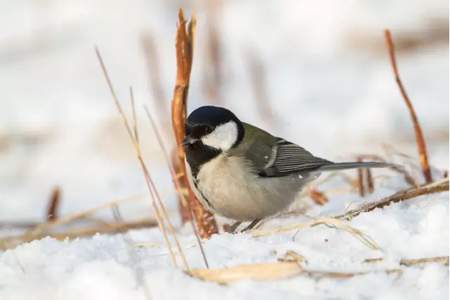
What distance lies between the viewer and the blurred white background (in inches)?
221

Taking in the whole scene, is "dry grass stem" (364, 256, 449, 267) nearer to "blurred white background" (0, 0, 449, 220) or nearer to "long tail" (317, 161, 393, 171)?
"long tail" (317, 161, 393, 171)

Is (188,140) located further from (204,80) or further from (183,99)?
(204,80)

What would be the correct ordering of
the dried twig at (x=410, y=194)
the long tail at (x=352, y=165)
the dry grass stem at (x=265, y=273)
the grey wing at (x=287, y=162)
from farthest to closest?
the grey wing at (x=287, y=162) → the long tail at (x=352, y=165) → the dried twig at (x=410, y=194) → the dry grass stem at (x=265, y=273)

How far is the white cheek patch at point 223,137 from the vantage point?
3.49 m

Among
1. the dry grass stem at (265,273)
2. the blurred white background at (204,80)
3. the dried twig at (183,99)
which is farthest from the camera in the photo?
the blurred white background at (204,80)

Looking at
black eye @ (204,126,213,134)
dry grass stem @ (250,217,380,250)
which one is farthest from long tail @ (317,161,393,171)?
dry grass stem @ (250,217,380,250)

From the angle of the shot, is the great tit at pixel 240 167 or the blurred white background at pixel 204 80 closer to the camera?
the great tit at pixel 240 167

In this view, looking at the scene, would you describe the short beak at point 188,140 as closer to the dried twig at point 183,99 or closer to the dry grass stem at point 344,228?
the dried twig at point 183,99

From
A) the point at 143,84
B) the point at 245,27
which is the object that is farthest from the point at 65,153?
the point at 245,27

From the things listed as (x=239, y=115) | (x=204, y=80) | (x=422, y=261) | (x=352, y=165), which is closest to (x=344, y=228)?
(x=422, y=261)

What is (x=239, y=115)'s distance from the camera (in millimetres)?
6305

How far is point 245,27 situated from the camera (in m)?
7.76

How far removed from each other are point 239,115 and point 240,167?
9.27ft

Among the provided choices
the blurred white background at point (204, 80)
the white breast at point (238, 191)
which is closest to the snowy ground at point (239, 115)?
the blurred white background at point (204, 80)
